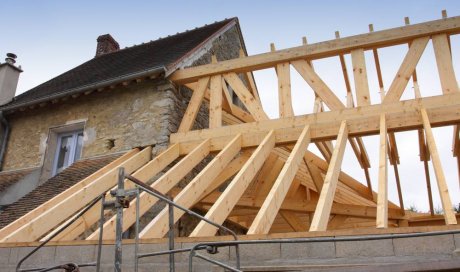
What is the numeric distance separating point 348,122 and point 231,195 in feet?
8.27

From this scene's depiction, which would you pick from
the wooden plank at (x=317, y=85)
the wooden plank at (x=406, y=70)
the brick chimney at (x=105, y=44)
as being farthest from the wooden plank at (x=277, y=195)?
the brick chimney at (x=105, y=44)

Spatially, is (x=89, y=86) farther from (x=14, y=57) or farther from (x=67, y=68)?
(x=67, y=68)

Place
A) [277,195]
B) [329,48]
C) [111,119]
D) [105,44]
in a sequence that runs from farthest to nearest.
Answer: [105,44] < [111,119] < [329,48] < [277,195]

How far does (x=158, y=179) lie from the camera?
19.6 ft

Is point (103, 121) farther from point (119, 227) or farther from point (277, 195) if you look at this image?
point (119, 227)

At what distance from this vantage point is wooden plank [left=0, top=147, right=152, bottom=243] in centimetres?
496

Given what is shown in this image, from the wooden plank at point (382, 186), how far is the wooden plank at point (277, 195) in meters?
1.05

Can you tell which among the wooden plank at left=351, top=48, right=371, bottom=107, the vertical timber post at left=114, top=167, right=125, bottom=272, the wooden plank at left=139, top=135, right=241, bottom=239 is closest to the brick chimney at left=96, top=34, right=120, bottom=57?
the wooden plank at left=139, top=135, right=241, bottom=239

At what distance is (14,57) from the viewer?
35.2ft

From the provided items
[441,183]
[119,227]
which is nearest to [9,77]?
[119,227]

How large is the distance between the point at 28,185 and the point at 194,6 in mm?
6041

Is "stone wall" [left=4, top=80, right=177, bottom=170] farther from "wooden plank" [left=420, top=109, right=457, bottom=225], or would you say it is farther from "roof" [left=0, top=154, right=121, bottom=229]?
"wooden plank" [left=420, top=109, right=457, bottom=225]

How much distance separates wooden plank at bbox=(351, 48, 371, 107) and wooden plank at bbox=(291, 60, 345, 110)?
32 cm

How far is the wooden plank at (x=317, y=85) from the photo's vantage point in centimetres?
705
